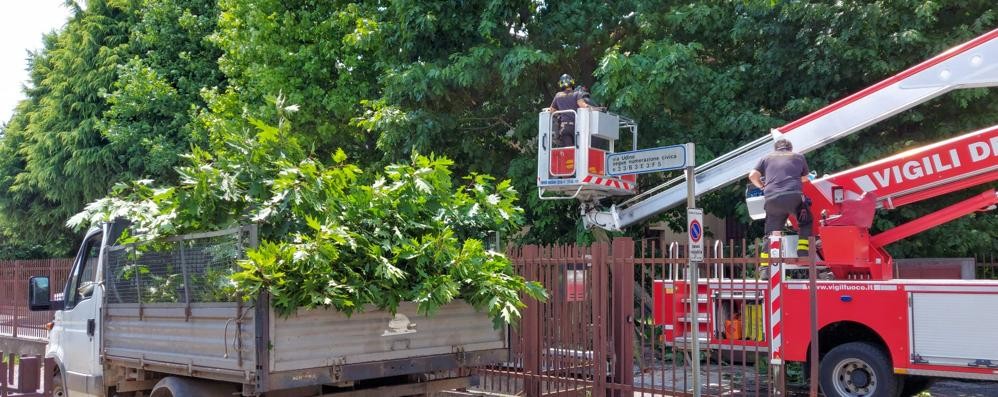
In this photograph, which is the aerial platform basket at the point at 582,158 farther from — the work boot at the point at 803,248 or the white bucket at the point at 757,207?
the work boot at the point at 803,248

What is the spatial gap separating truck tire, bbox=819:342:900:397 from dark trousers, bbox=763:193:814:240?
1.22 metres

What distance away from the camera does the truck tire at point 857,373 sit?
27.2 feet

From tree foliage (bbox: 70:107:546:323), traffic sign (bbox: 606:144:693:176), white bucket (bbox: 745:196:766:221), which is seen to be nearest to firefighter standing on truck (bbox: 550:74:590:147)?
white bucket (bbox: 745:196:766:221)

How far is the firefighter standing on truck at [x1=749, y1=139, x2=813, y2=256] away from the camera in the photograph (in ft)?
29.7

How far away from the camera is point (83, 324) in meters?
8.22

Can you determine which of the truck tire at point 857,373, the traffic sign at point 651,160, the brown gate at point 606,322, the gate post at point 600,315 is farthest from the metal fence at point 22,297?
the truck tire at point 857,373

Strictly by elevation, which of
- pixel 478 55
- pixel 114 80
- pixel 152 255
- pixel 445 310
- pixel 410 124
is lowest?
pixel 445 310

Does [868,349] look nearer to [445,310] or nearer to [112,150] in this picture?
[445,310]

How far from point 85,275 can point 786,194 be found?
22.8ft

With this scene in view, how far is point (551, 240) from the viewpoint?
15.2 meters

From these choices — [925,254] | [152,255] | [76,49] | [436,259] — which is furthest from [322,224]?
[76,49]

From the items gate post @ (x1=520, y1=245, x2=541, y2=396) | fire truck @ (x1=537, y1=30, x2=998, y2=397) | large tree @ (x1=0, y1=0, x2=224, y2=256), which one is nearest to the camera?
fire truck @ (x1=537, y1=30, x2=998, y2=397)

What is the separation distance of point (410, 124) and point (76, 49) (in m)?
16.2

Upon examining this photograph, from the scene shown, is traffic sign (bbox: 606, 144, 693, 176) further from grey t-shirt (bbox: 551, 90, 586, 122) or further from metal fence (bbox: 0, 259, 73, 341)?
metal fence (bbox: 0, 259, 73, 341)
